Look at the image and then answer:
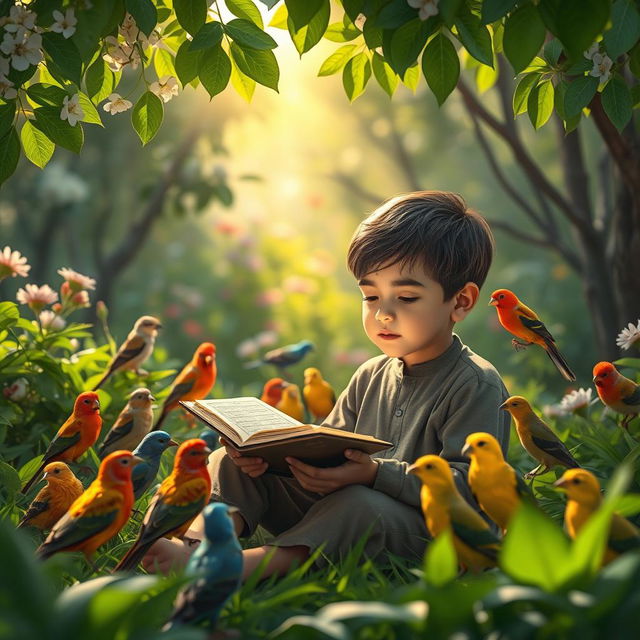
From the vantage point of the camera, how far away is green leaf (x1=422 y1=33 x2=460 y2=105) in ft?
7.28

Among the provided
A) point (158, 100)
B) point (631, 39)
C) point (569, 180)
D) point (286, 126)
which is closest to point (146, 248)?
point (286, 126)

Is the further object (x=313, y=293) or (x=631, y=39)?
(x=313, y=293)

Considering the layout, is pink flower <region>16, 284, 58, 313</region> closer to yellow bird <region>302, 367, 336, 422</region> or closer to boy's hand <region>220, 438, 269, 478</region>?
yellow bird <region>302, 367, 336, 422</region>

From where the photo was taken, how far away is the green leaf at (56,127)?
2.37 m

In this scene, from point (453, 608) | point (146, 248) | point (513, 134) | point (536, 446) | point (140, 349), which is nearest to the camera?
point (453, 608)

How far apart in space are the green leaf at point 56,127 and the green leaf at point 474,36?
3.57 ft

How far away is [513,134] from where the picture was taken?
435 centimetres

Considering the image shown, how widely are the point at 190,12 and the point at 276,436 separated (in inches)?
44.8

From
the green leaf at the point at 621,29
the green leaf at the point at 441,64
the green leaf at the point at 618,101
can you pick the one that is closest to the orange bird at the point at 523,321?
the green leaf at the point at 618,101

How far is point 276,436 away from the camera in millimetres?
2287

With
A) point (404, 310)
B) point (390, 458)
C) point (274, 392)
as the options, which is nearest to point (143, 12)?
point (404, 310)

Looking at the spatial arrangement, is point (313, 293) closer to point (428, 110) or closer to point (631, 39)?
point (428, 110)

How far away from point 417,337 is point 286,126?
35.7 feet

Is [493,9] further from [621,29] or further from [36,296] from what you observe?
[36,296]
